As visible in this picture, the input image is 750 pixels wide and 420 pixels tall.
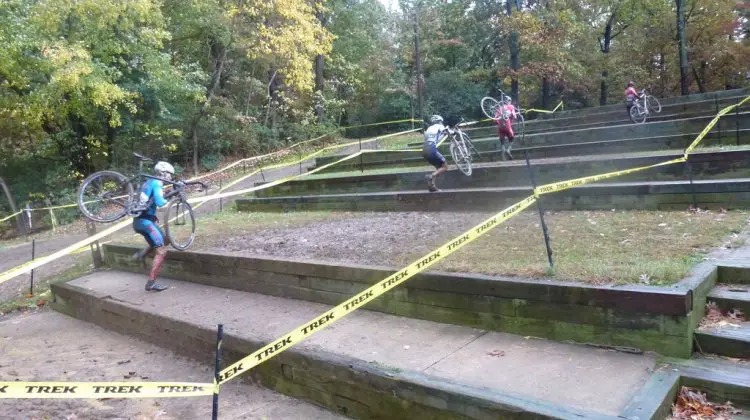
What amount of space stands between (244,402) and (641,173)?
6.80 m

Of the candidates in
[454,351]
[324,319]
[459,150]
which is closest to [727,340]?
[454,351]

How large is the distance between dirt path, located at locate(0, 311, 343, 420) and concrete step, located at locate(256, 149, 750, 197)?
5.90m

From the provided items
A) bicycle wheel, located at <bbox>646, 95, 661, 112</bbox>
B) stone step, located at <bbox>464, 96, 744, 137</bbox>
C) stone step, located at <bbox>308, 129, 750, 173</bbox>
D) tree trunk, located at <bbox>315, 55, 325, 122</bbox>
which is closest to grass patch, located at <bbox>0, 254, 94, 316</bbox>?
stone step, located at <bbox>308, 129, 750, 173</bbox>

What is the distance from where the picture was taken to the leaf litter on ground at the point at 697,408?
3107 millimetres

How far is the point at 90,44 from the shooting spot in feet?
51.9

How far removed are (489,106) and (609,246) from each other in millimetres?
8377

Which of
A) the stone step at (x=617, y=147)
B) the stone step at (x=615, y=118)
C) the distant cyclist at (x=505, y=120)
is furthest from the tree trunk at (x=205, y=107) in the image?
the distant cyclist at (x=505, y=120)

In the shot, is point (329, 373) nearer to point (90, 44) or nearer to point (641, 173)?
point (641, 173)

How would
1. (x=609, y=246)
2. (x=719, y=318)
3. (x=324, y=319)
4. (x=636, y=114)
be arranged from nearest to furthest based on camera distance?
(x=324, y=319) → (x=719, y=318) → (x=609, y=246) → (x=636, y=114)

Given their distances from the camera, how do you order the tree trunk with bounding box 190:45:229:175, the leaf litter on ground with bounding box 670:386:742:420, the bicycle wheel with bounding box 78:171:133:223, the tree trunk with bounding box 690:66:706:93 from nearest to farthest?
the leaf litter on ground with bounding box 670:386:742:420 < the bicycle wheel with bounding box 78:171:133:223 < the tree trunk with bounding box 190:45:229:175 < the tree trunk with bounding box 690:66:706:93

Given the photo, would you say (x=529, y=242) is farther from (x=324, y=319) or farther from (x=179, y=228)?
(x=179, y=228)

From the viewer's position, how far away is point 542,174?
9125 millimetres

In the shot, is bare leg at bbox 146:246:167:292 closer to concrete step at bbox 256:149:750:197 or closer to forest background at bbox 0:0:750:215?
concrete step at bbox 256:149:750:197

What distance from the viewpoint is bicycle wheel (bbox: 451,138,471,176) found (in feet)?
31.6
